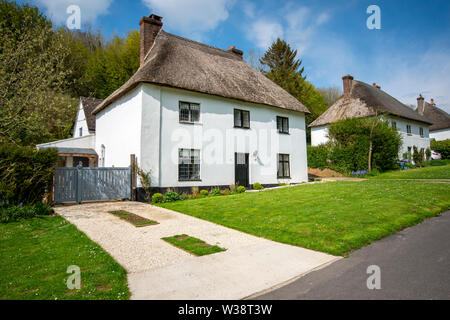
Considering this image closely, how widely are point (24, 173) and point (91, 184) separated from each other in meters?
3.31

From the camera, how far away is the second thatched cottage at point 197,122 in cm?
1436

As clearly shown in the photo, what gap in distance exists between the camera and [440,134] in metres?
39.9

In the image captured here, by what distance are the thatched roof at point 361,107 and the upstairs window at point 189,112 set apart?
729 inches

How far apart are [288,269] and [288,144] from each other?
16.4 metres

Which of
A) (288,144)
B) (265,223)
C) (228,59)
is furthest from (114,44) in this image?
(265,223)

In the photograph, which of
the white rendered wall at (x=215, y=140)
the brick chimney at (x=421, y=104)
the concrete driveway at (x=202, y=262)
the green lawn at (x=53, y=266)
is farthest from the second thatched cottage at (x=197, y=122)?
the brick chimney at (x=421, y=104)

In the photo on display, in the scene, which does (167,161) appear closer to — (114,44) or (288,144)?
(288,144)

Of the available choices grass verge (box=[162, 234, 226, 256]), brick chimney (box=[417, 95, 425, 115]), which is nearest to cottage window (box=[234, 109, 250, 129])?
grass verge (box=[162, 234, 226, 256])

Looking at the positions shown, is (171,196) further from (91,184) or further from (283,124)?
(283,124)

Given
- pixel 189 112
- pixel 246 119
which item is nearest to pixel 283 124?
pixel 246 119

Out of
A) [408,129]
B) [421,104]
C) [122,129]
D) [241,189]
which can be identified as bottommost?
[241,189]

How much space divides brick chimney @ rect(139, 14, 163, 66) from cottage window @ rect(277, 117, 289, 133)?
10.6m

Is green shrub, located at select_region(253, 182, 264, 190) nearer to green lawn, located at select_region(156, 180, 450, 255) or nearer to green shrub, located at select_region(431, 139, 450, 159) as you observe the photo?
green lawn, located at select_region(156, 180, 450, 255)
